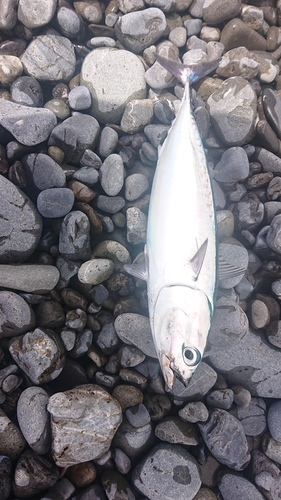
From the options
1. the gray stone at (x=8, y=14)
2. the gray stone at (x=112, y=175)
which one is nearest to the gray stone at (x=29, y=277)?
the gray stone at (x=112, y=175)

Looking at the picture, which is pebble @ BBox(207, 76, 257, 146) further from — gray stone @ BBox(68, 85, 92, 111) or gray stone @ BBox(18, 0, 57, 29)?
gray stone @ BBox(18, 0, 57, 29)

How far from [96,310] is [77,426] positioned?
42.8 inches

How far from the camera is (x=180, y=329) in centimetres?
238

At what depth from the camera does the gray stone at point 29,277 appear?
9.68ft

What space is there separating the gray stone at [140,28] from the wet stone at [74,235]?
2.49 metres

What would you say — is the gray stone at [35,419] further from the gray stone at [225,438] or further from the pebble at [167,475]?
the gray stone at [225,438]

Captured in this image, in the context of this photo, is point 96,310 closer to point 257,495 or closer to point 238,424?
point 238,424

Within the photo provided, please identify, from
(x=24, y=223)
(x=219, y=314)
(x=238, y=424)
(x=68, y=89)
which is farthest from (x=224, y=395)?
(x=68, y=89)

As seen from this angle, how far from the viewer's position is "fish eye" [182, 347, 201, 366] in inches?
91.1

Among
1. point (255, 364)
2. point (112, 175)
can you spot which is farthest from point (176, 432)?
point (112, 175)

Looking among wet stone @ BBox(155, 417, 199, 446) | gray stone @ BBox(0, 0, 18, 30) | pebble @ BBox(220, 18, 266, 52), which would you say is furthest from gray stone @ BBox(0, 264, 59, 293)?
pebble @ BBox(220, 18, 266, 52)

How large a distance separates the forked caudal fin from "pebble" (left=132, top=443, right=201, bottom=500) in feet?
13.3

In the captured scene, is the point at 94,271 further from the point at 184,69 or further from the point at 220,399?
the point at 184,69

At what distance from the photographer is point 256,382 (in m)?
3.28
